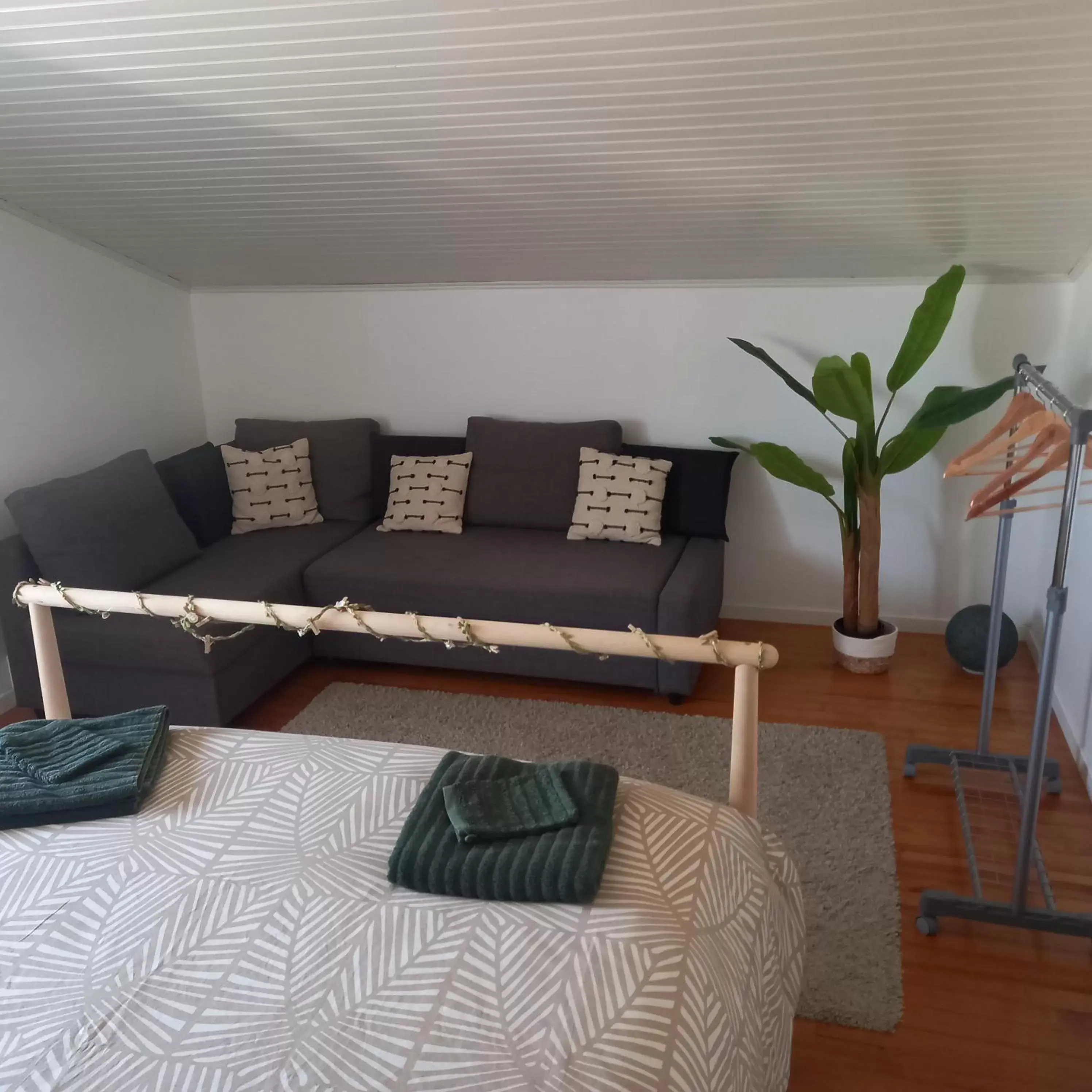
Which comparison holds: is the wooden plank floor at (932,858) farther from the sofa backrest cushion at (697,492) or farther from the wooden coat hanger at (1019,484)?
the wooden coat hanger at (1019,484)

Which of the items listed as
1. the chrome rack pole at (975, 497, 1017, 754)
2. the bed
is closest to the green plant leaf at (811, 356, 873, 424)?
the chrome rack pole at (975, 497, 1017, 754)

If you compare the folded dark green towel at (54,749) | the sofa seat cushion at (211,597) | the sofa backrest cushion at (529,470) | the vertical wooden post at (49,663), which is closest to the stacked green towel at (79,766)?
the folded dark green towel at (54,749)

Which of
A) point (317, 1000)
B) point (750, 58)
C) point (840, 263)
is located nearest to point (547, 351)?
point (840, 263)

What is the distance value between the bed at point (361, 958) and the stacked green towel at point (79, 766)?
1.5 inches

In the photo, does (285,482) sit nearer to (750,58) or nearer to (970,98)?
(750,58)

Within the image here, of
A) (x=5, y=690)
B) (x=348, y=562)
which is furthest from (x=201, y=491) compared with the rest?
(x=5, y=690)

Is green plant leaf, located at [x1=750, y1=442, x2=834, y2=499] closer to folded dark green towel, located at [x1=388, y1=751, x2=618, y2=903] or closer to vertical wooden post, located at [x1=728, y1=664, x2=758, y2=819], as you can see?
vertical wooden post, located at [x1=728, y1=664, x2=758, y2=819]

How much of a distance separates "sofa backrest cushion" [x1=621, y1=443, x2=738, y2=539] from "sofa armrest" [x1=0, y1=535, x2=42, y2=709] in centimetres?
227

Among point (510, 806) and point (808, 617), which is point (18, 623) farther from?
point (808, 617)

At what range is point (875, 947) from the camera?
2.15 meters

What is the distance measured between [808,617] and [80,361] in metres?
3.13

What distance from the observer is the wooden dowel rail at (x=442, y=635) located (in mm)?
1685

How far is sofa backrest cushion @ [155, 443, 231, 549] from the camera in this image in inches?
147

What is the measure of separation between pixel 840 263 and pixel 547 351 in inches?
48.0
